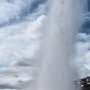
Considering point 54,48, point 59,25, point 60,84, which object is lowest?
point 60,84

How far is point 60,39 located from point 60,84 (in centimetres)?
828

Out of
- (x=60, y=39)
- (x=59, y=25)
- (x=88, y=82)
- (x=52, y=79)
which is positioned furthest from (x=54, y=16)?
(x=88, y=82)

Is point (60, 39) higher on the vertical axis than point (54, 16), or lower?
lower

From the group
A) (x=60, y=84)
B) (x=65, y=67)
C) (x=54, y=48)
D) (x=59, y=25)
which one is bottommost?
(x=60, y=84)

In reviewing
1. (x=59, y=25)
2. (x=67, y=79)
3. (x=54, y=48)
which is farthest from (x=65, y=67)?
(x=59, y=25)

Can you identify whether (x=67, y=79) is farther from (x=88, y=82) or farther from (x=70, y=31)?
(x=88, y=82)

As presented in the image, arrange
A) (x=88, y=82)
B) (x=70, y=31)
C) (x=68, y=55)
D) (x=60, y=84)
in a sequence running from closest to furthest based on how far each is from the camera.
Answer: (x=60, y=84) < (x=68, y=55) < (x=70, y=31) < (x=88, y=82)

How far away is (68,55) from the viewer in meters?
43.3

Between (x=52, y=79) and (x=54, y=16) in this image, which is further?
(x=54, y=16)

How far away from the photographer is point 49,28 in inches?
1922

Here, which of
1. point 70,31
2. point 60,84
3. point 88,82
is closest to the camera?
point 60,84

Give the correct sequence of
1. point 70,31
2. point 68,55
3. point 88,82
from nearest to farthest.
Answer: point 68,55 → point 70,31 → point 88,82

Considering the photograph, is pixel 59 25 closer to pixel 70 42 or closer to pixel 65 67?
pixel 70 42

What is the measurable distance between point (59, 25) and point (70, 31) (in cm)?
233
